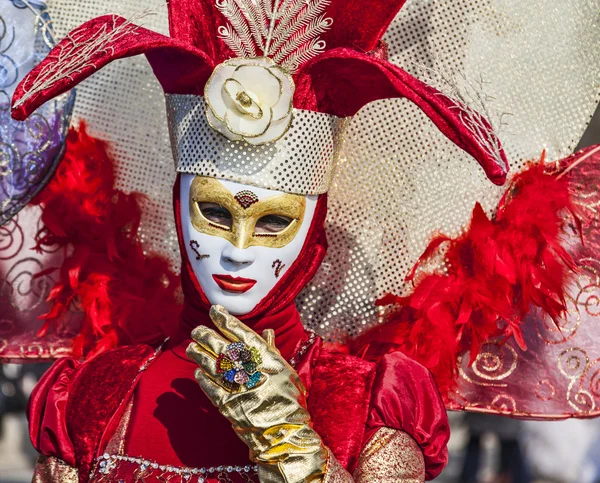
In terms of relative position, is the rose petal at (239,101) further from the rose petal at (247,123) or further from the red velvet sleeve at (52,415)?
the red velvet sleeve at (52,415)

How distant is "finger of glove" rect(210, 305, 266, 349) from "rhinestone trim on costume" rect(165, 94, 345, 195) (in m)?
0.24

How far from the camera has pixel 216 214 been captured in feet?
6.28

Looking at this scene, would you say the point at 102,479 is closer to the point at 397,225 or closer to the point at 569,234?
the point at 397,225

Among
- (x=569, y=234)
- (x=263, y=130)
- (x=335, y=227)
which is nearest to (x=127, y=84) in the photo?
(x=335, y=227)

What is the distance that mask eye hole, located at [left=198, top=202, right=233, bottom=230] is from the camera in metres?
1.90

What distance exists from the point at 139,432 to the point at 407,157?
905 millimetres

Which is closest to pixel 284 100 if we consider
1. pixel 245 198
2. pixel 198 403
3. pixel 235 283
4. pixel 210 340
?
pixel 245 198

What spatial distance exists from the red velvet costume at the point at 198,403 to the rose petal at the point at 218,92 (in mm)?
231

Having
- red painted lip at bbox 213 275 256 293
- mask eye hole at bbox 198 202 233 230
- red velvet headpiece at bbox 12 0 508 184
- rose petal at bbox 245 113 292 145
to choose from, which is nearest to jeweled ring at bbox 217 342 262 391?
red painted lip at bbox 213 275 256 293

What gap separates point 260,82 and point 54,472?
0.86 metres

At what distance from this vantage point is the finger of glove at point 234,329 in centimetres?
181

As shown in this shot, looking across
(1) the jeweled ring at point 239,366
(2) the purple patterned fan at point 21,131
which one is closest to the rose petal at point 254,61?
(1) the jeweled ring at point 239,366

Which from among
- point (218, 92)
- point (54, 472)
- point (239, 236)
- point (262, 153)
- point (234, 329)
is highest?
point (218, 92)

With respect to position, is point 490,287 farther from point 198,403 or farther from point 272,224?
point 198,403
